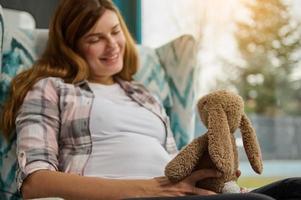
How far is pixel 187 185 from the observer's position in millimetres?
1031

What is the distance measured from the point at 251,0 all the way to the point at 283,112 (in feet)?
1.67

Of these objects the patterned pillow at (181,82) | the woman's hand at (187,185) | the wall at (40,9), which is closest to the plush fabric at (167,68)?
the patterned pillow at (181,82)

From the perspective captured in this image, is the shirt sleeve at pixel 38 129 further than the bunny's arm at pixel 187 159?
Yes

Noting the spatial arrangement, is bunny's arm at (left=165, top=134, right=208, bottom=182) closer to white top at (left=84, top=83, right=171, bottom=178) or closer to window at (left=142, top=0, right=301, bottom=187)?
white top at (left=84, top=83, right=171, bottom=178)

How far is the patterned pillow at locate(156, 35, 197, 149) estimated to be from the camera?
1.57 meters

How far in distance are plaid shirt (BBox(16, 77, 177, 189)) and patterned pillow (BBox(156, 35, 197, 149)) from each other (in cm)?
33

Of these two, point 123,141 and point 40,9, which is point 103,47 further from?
point 40,9

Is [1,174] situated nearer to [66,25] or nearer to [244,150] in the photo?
[66,25]

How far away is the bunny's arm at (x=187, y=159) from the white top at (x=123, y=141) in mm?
243

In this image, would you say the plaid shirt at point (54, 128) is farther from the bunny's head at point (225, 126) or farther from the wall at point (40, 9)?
the wall at point (40, 9)

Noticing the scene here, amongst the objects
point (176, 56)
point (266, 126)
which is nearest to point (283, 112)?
point (266, 126)

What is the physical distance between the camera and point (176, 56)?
162 centimetres

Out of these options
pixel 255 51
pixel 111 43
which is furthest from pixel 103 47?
pixel 255 51

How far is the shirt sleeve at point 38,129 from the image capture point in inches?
45.4
